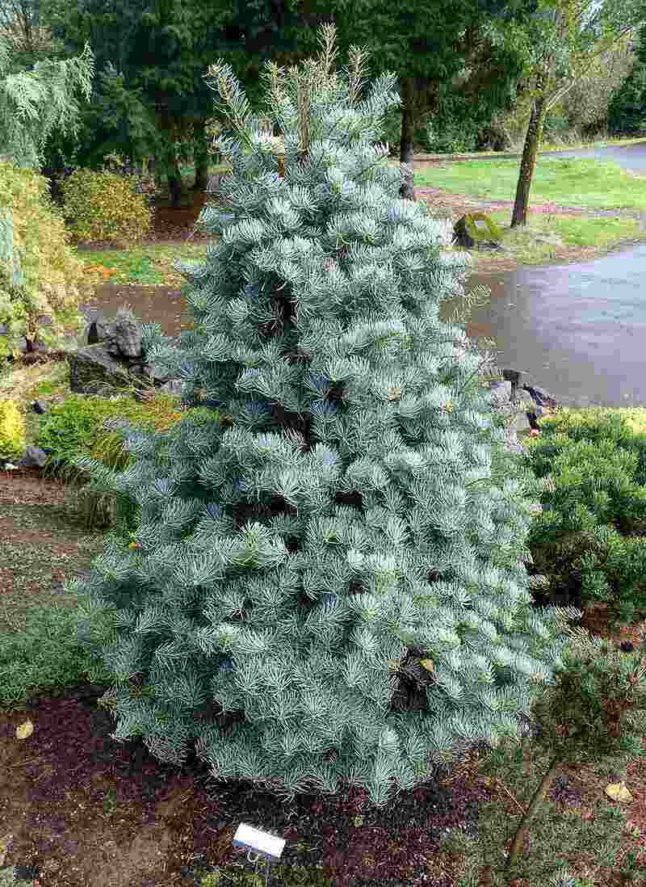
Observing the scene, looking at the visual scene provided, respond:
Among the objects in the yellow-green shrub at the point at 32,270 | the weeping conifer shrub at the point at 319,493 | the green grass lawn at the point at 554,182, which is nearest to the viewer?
the weeping conifer shrub at the point at 319,493

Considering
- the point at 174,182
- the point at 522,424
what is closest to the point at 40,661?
the point at 522,424

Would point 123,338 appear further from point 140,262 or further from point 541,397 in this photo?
point 140,262

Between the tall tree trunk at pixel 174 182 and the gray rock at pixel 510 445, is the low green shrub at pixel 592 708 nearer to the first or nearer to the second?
the gray rock at pixel 510 445

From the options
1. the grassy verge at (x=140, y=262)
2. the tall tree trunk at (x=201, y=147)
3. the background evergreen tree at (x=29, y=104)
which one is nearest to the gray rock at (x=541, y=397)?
the grassy verge at (x=140, y=262)

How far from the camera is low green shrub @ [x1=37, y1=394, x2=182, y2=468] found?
590 centimetres

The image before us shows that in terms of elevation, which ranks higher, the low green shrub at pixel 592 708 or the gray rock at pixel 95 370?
the low green shrub at pixel 592 708

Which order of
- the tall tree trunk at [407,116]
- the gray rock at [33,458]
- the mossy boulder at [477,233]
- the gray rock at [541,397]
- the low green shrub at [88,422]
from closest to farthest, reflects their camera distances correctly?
the low green shrub at [88,422], the gray rock at [33,458], the gray rock at [541,397], the mossy boulder at [477,233], the tall tree trunk at [407,116]

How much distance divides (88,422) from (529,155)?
1319 centimetres

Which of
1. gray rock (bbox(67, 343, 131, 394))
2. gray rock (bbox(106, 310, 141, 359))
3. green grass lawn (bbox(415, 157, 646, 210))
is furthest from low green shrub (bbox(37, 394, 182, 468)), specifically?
green grass lawn (bbox(415, 157, 646, 210))

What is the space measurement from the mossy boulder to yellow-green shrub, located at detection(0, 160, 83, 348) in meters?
9.23

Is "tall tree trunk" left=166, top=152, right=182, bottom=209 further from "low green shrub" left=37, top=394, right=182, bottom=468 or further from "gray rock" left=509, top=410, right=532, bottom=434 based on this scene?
"gray rock" left=509, top=410, right=532, bottom=434

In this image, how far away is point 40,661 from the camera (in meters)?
3.66

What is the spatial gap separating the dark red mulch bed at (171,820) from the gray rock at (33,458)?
3607mm

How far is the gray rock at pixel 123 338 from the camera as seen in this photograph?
7719mm
